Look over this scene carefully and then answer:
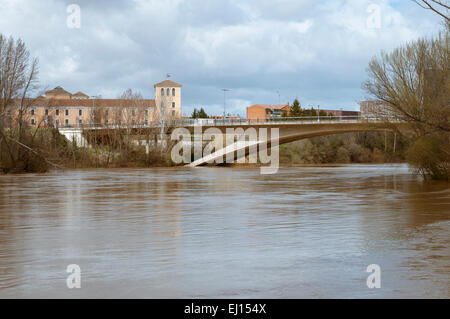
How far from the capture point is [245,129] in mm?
71500

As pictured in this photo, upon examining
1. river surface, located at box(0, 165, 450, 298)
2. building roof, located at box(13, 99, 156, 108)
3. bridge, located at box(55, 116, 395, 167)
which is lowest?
river surface, located at box(0, 165, 450, 298)

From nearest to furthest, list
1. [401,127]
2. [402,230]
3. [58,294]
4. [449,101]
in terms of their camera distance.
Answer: [58,294] < [402,230] < [449,101] < [401,127]

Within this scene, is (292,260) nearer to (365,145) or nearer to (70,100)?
(365,145)

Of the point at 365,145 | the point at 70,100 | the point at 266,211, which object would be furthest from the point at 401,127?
the point at 70,100

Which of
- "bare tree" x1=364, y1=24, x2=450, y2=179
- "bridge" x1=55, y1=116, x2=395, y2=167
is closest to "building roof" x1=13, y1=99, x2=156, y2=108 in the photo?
"bridge" x1=55, y1=116, x2=395, y2=167

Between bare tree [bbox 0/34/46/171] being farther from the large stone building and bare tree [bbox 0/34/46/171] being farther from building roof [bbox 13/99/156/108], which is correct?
the large stone building

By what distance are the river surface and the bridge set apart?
4537 cm

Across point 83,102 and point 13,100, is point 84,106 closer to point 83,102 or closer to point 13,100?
point 83,102

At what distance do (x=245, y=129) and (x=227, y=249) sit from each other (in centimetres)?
6027

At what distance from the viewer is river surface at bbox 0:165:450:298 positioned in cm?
830

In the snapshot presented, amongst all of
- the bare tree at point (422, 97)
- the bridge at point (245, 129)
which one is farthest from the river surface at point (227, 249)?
the bridge at point (245, 129)
